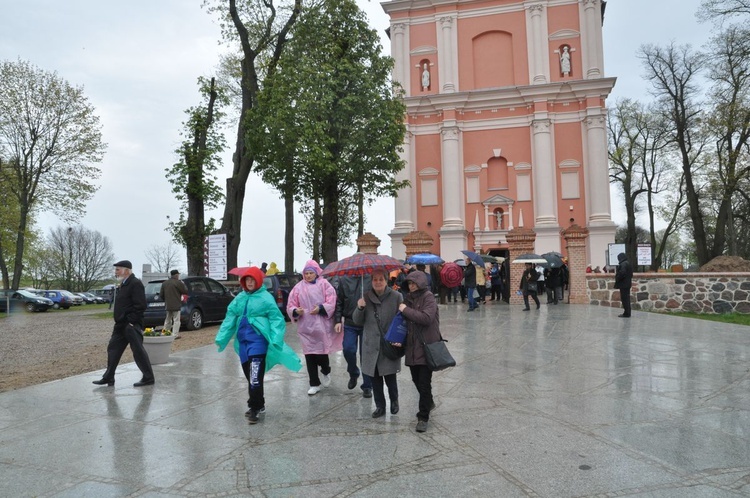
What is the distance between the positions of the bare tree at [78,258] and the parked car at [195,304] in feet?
180

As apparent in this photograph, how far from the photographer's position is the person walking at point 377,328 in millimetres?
5605

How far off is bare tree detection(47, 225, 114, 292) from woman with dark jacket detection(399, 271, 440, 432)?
66.9m

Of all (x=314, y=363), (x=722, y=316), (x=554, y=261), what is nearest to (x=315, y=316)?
(x=314, y=363)

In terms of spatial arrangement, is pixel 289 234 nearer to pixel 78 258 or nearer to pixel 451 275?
pixel 451 275

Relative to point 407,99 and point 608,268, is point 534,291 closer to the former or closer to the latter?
point 608,268

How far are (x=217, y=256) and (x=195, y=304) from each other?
397 cm

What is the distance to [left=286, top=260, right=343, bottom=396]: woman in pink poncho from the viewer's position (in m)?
6.56

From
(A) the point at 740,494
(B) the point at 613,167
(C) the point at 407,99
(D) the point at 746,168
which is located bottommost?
(A) the point at 740,494

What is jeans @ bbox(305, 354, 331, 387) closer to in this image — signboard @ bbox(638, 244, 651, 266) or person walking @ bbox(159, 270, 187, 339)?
person walking @ bbox(159, 270, 187, 339)

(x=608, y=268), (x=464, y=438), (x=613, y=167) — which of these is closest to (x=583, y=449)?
(x=464, y=438)

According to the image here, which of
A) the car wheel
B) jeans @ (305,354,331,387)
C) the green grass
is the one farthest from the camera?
the green grass

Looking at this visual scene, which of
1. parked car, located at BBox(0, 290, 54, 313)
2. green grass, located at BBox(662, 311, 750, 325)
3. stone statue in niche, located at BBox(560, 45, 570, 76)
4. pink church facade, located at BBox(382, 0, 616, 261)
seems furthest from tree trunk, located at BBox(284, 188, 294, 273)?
stone statue in niche, located at BBox(560, 45, 570, 76)

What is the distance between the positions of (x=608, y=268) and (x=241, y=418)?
25041mm

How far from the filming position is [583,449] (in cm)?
459
